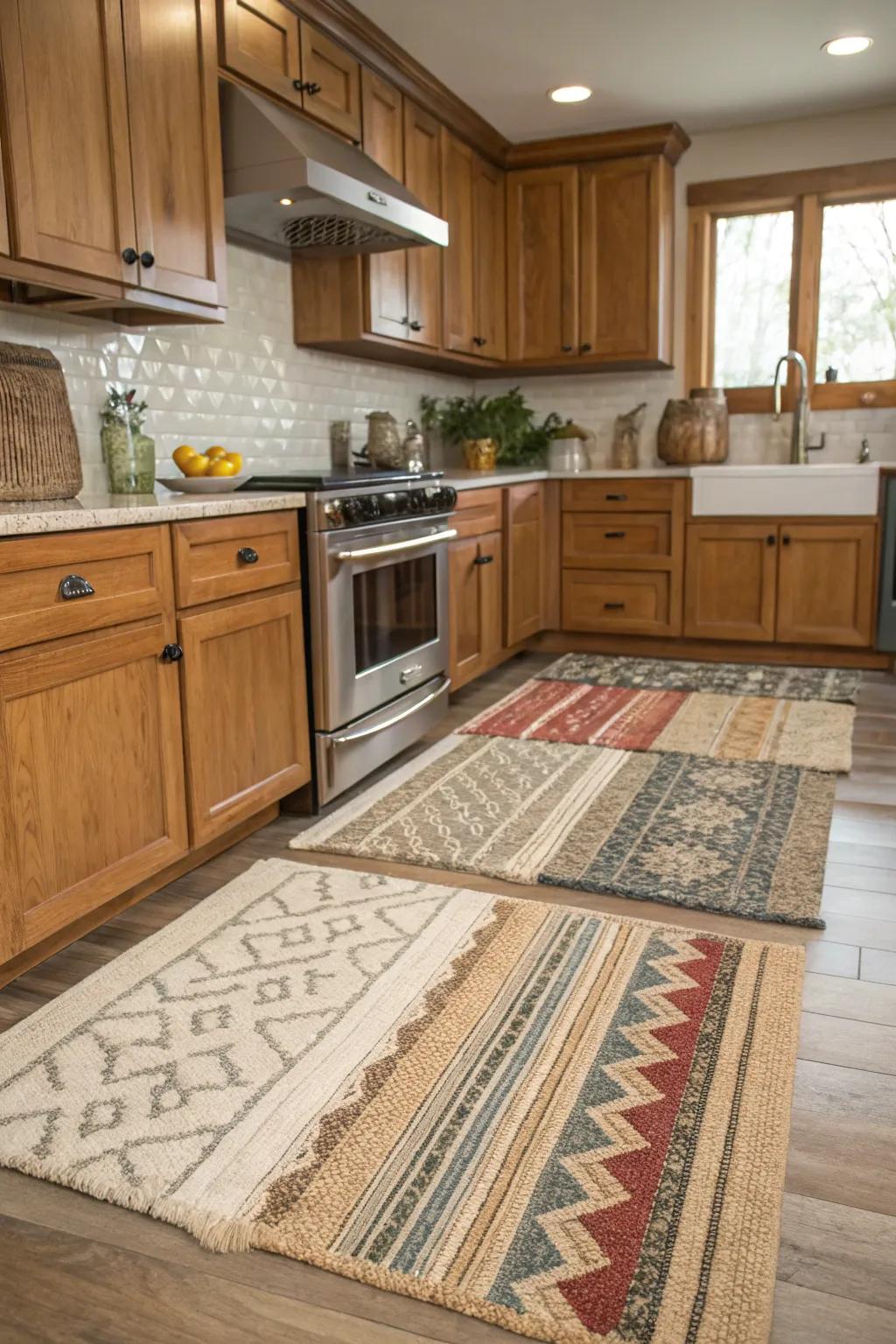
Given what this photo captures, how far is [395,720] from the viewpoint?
3266mm

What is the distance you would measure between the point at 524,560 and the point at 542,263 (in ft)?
5.01

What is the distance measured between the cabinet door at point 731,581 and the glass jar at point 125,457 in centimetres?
279

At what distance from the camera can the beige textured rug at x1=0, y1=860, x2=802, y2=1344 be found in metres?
1.29

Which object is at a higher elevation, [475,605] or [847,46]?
[847,46]

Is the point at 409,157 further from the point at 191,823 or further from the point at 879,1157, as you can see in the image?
the point at 879,1157

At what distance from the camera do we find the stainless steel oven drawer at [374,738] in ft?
9.64

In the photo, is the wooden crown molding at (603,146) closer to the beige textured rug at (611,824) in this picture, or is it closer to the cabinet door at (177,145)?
the cabinet door at (177,145)

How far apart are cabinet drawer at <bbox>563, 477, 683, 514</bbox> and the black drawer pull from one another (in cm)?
337

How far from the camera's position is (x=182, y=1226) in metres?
1.37

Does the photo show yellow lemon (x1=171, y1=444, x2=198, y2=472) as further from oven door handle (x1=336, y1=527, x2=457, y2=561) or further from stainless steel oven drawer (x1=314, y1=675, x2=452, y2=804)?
stainless steel oven drawer (x1=314, y1=675, x2=452, y2=804)

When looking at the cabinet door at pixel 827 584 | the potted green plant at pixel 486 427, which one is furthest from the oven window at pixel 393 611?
the cabinet door at pixel 827 584

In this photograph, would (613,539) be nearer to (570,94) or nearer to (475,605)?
(475,605)

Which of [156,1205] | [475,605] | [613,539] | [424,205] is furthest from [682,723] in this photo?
[156,1205]

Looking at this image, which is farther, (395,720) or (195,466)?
(395,720)
